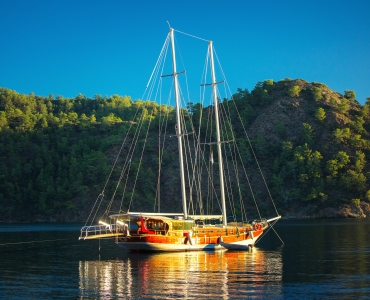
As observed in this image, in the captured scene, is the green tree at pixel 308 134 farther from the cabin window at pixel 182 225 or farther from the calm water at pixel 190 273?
the cabin window at pixel 182 225

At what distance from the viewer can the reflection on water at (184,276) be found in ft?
106

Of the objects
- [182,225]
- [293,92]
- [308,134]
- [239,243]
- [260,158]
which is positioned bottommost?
[239,243]

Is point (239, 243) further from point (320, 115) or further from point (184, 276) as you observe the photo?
point (320, 115)

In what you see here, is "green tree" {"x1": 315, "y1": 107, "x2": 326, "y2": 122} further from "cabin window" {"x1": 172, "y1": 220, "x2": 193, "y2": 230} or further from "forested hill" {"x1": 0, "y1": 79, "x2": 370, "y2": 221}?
"cabin window" {"x1": 172, "y1": 220, "x2": 193, "y2": 230}

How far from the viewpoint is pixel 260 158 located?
165 metres

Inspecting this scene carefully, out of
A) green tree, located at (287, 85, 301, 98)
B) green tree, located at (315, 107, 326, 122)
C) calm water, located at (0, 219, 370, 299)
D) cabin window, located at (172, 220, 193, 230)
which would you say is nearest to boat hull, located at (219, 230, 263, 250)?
calm water, located at (0, 219, 370, 299)

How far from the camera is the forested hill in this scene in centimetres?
14375

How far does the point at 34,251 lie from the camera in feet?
198

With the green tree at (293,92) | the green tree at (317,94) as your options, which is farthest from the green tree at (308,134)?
the green tree at (293,92)

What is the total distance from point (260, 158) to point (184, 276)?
12924 centimetres

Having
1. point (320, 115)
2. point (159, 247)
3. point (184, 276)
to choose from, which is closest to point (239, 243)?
point (159, 247)

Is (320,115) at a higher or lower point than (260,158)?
higher

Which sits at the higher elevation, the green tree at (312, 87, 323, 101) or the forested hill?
the green tree at (312, 87, 323, 101)

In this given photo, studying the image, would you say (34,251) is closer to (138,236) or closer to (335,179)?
(138,236)
